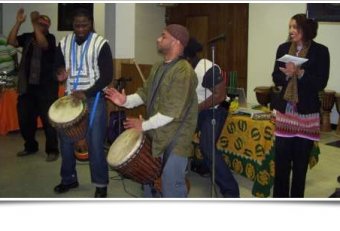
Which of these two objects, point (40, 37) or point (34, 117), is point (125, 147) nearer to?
point (40, 37)

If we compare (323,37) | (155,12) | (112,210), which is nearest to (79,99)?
(112,210)

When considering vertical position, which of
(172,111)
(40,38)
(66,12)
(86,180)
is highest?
(66,12)

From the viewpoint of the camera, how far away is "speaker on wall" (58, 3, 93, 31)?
3.06 m

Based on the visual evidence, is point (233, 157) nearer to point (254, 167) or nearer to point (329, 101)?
point (254, 167)

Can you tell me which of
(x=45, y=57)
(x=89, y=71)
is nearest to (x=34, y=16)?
(x=45, y=57)

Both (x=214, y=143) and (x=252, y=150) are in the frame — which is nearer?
(x=214, y=143)

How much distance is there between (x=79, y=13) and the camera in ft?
9.88

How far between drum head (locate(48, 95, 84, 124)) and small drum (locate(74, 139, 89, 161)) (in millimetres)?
298

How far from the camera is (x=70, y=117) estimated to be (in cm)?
280

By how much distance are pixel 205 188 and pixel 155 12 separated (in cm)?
476

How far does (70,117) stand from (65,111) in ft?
0.26

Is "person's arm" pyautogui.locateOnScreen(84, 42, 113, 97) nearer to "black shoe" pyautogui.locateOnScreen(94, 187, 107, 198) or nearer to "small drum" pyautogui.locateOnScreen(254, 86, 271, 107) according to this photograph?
"black shoe" pyautogui.locateOnScreen(94, 187, 107, 198)

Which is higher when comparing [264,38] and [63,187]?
[264,38]

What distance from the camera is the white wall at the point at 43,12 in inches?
131
